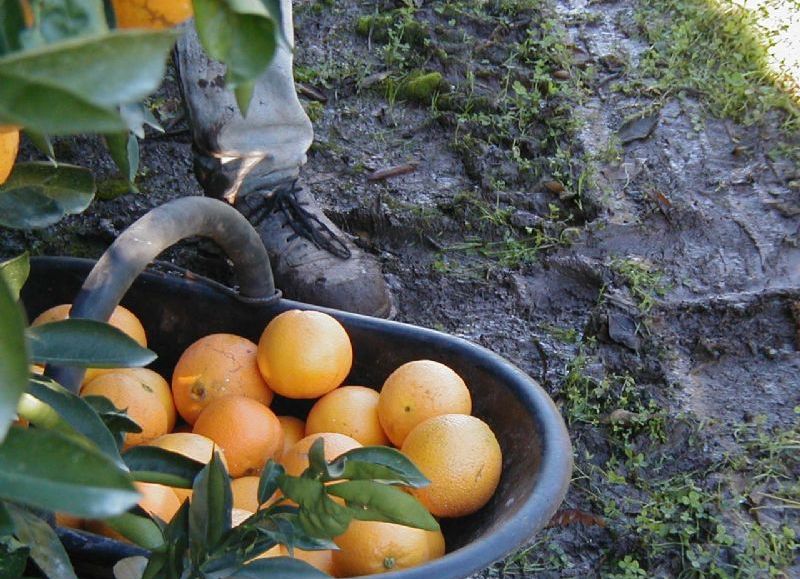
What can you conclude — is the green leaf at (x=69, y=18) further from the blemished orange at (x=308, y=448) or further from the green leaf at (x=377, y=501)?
the blemished orange at (x=308, y=448)

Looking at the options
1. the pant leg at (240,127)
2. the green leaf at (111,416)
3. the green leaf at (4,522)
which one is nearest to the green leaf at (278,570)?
the green leaf at (111,416)

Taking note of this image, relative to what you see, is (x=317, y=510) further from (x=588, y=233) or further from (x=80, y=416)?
(x=588, y=233)

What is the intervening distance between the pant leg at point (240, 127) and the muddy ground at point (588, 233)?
0.21 m

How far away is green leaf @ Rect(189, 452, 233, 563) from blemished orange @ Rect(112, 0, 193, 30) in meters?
0.47

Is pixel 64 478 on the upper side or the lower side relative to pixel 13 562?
upper

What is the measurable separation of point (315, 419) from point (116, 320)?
37 centimetres

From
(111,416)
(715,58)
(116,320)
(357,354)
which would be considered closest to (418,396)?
(357,354)

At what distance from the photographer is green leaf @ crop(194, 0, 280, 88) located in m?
0.46

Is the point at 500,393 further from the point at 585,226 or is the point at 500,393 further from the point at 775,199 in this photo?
the point at 775,199

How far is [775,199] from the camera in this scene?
8.68 feet

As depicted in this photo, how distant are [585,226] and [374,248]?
57 centimetres

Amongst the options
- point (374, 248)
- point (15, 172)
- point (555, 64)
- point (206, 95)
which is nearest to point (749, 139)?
point (555, 64)

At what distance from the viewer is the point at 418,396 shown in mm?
1441

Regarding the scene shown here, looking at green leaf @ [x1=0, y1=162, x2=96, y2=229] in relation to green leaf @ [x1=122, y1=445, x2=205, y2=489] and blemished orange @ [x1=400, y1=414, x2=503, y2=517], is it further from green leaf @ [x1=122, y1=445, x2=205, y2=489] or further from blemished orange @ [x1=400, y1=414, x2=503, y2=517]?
blemished orange @ [x1=400, y1=414, x2=503, y2=517]
